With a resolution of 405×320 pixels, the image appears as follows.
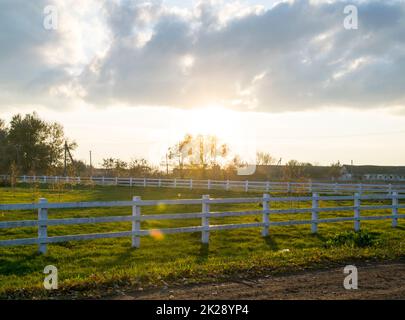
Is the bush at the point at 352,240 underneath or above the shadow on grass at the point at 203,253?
above

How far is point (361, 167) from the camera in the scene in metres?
102

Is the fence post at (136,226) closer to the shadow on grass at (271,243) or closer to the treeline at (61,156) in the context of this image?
the shadow on grass at (271,243)

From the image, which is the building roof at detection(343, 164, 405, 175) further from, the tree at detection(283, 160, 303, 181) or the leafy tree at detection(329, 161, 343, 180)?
the tree at detection(283, 160, 303, 181)

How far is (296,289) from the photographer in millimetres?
7398

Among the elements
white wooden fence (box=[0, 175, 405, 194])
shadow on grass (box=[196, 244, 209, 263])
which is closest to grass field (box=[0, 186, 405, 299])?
shadow on grass (box=[196, 244, 209, 263])

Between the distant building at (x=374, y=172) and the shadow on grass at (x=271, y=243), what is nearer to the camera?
the shadow on grass at (x=271, y=243)

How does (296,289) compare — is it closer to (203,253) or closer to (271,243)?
(203,253)

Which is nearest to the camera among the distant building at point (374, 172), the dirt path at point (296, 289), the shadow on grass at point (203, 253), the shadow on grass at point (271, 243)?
the dirt path at point (296, 289)

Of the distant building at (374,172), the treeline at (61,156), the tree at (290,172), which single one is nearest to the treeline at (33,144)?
the treeline at (61,156)

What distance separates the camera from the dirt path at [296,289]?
22.8 ft

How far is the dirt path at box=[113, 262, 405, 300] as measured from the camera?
6.94m

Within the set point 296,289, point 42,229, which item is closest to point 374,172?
point 42,229
